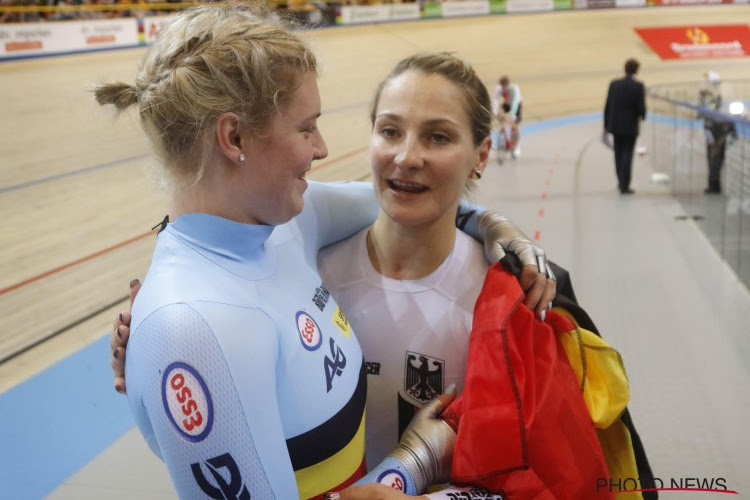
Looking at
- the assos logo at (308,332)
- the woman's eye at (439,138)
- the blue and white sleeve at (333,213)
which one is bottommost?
the assos logo at (308,332)

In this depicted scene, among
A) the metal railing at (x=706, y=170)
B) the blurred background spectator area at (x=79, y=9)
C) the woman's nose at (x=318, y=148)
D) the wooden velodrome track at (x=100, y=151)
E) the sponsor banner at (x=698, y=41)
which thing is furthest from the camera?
the sponsor banner at (x=698, y=41)

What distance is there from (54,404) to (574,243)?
4.52m

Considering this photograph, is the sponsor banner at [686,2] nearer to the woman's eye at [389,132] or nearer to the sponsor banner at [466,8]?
the sponsor banner at [466,8]

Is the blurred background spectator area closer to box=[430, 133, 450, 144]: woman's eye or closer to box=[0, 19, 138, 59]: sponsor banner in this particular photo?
box=[0, 19, 138, 59]: sponsor banner

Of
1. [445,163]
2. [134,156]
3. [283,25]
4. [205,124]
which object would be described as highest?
[283,25]

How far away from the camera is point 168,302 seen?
989 millimetres

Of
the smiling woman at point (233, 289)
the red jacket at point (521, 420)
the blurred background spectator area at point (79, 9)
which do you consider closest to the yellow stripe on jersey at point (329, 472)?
the smiling woman at point (233, 289)

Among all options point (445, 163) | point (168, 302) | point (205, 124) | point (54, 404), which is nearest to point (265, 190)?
point (205, 124)

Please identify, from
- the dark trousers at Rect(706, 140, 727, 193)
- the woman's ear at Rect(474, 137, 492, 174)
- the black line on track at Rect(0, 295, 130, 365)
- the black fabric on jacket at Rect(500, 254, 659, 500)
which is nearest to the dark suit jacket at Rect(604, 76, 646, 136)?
the dark trousers at Rect(706, 140, 727, 193)

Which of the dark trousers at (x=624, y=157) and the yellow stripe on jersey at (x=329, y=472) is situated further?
the dark trousers at (x=624, y=157)

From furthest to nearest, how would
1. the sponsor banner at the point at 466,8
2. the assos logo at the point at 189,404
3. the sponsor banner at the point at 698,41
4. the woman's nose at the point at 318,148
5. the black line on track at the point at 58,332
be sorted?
1. the sponsor banner at the point at 466,8
2. the sponsor banner at the point at 698,41
3. the black line on track at the point at 58,332
4. the woman's nose at the point at 318,148
5. the assos logo at the point at 189,404

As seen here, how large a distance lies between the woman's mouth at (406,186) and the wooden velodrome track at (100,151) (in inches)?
14.5

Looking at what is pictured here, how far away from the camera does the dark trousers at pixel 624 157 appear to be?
27.6 ft

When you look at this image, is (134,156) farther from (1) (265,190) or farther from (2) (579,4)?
(2) (579,4)
